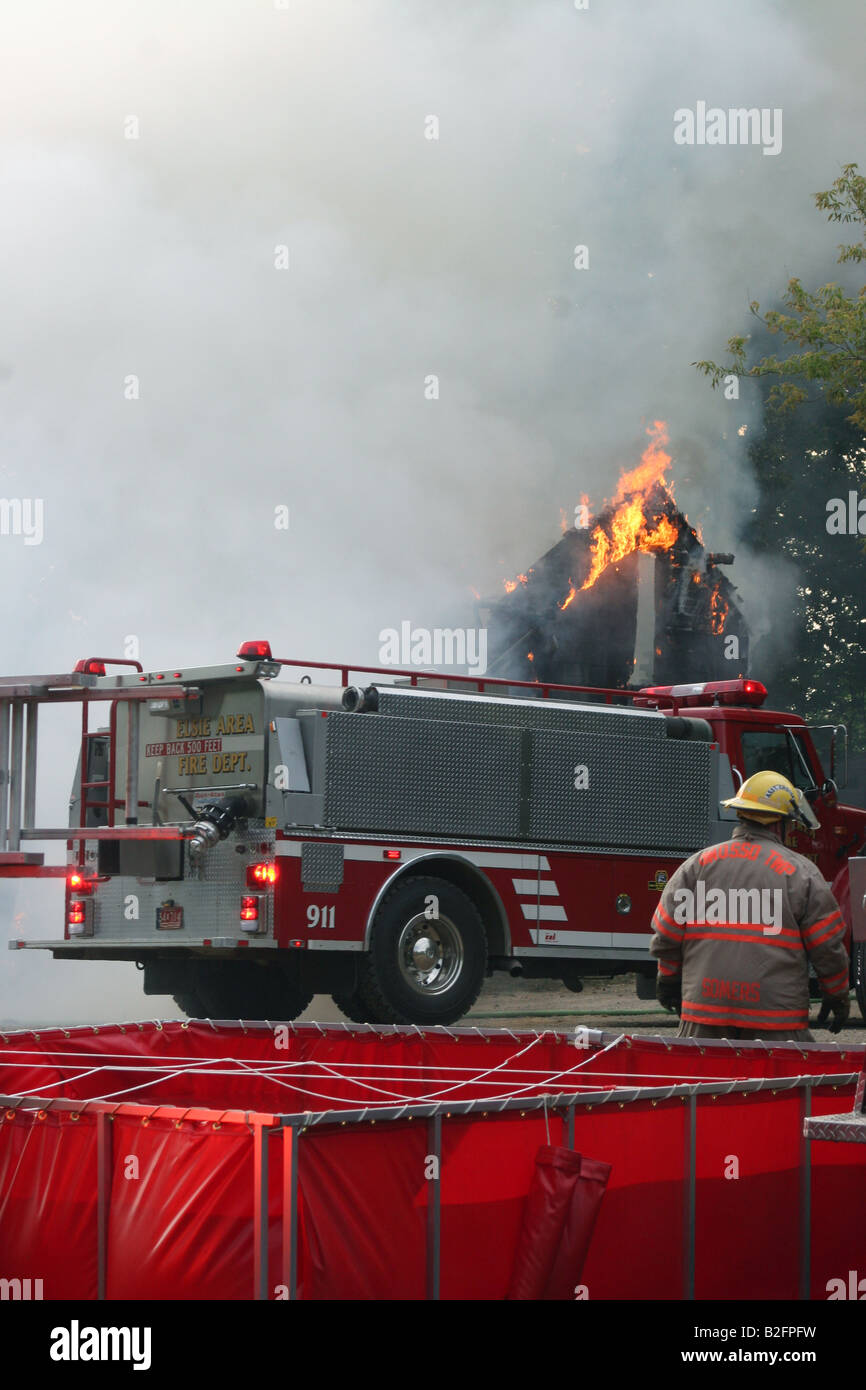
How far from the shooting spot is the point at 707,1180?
523 cm

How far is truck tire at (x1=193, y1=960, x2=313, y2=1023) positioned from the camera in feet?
43.5

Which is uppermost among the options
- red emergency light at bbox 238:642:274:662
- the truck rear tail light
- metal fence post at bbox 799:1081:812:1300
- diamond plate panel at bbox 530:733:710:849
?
red emergency light at bbox 238:642:274:662

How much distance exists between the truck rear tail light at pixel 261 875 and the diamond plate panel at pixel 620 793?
7.19 feet

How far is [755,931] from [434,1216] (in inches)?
95.3

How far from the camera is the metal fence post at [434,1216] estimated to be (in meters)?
4.49

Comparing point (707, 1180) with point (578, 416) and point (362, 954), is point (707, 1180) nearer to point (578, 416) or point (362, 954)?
point (362, 954)

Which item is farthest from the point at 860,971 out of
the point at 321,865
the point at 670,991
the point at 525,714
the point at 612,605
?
the point at 612,605

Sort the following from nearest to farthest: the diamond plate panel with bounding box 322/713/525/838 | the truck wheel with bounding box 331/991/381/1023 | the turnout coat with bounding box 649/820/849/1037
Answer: the turnout coat with bounding box 649/820/849/1037 → the diamond plate panel with bounding box 322/713/525/838 → the truck wheel with bounding box 331/991/381/1023

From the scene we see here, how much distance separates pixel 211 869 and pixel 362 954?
1202 millimetres

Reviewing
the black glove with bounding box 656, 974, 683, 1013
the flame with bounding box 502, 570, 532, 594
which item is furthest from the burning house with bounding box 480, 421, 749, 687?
the black glove with bounding box 656, 974, 683, 1013

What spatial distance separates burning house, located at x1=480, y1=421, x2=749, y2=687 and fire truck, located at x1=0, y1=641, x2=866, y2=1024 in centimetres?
1229

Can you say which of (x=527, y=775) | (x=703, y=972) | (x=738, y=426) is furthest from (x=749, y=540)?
(x=703, y=972)

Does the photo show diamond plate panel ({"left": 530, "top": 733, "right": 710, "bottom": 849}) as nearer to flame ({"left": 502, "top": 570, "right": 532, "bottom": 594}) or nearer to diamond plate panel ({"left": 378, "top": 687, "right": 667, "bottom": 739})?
diamond plate panel ({"left": 378, "top": 687, "right": 667, "bottom": 739})
